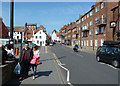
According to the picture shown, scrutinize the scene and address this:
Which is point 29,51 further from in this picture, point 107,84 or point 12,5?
point 107,84

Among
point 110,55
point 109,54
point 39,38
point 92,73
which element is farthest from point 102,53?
point 39,38

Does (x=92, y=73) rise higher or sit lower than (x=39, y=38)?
lower

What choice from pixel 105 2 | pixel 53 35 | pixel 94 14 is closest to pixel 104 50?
pixel 105 2

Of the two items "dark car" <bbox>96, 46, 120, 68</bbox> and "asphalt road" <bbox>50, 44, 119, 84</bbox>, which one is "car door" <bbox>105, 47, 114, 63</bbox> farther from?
"asphalt road" <bbox>50, 44, 119, 84</bbox>

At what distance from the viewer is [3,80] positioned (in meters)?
4.26

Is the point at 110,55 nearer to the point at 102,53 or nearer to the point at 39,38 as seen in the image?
the point at 102,53

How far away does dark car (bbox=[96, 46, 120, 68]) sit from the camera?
8.42m

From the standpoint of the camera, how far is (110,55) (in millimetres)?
9156

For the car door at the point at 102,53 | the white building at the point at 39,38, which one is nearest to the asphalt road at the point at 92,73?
the car door at the point at 102,53

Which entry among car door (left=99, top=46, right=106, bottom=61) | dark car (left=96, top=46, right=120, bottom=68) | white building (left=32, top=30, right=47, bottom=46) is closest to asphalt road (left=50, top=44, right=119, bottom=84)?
dark car (left=96, top=46, right=120, bottom=68)

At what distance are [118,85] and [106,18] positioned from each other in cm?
2181

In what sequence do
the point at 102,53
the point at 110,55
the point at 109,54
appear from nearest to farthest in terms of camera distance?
the point at 110,55 → the point at 109,54 → the point at 102,53

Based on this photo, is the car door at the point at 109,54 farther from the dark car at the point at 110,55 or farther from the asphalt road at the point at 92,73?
the asphalt road at the point at 92,73

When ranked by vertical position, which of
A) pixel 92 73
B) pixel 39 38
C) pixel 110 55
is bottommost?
pixel 92 73
